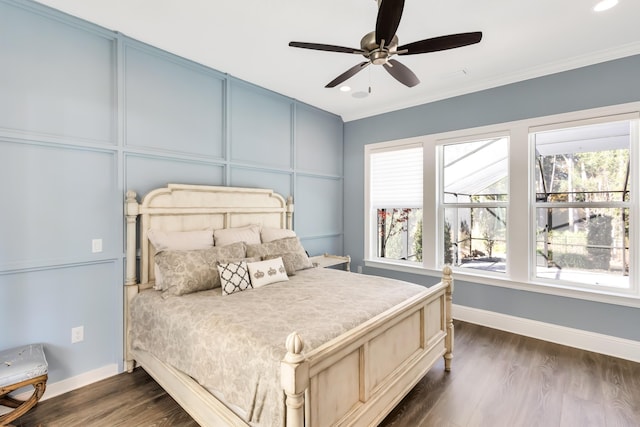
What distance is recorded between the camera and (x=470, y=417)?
2.04 meters

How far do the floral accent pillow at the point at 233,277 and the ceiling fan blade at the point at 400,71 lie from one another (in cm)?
194

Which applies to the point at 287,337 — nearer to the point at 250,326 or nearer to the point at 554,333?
the point at 250,326

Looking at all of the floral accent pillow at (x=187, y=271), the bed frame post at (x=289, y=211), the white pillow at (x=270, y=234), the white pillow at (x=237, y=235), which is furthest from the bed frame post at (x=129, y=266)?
the bed frame post at (x=289, y=211)

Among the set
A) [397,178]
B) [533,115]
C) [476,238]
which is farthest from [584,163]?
[397,178]

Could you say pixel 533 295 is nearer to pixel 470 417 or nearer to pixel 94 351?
pixel 470 417

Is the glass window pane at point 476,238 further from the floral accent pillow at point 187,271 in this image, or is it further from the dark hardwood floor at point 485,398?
the floral accent pillow at point 187,271

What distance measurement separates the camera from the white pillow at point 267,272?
2615 mm

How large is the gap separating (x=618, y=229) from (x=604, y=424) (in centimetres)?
191

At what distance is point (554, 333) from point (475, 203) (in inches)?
62.8

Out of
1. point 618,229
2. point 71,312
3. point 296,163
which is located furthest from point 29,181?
point 618,229

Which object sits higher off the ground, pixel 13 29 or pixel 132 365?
pixel 13 29

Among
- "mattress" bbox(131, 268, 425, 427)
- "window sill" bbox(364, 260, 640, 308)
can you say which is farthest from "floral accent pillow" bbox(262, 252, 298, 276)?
"window sill" bbox(364, 260, 640, 308)

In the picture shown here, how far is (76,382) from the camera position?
2.36m

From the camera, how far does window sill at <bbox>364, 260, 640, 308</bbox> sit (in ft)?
9.40
